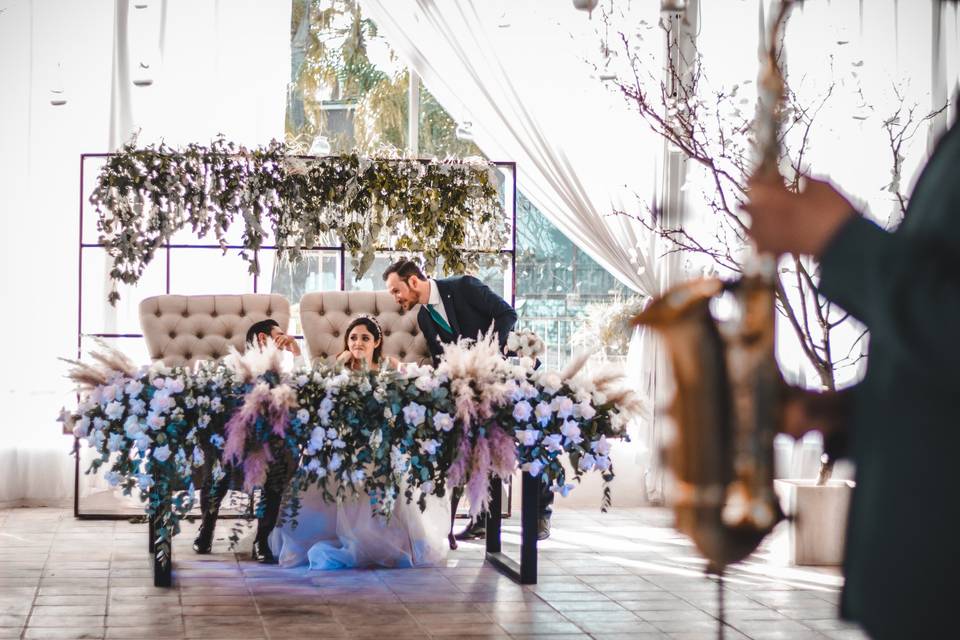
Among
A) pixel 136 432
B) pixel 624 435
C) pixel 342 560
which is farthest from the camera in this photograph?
pixel 342 560

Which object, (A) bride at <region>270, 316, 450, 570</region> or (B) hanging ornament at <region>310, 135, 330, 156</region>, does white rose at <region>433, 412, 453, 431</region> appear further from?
(B) hanging ornament at <region>310, 135, 330, 156</region>

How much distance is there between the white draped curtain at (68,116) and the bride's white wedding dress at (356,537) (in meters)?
2.25

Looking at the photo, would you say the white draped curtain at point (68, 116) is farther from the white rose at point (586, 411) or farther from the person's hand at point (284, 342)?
A: the white rose at point (586, 411)

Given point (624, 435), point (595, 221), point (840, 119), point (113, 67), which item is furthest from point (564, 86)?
point (624, 435)

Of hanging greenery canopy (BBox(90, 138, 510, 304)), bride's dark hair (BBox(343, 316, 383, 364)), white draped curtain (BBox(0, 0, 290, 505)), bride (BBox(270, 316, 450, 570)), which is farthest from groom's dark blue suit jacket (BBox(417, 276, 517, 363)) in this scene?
white draped curtain (BBox(0, 0, 290, 505))

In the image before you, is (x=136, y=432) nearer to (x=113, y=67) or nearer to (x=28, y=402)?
(x=28, y=402)

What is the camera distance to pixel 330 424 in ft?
13.3

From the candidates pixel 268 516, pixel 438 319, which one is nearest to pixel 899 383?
pixel 268 516

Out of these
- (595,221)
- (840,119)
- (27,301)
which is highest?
(840,119)

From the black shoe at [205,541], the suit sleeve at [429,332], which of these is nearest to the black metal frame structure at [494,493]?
the black shoe at [205,541]

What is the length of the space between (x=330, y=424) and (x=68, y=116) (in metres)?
3.45

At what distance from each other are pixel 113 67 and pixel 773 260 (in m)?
6.15

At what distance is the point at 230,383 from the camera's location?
4.08 m

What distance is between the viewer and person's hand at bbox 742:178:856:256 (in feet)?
3.66
